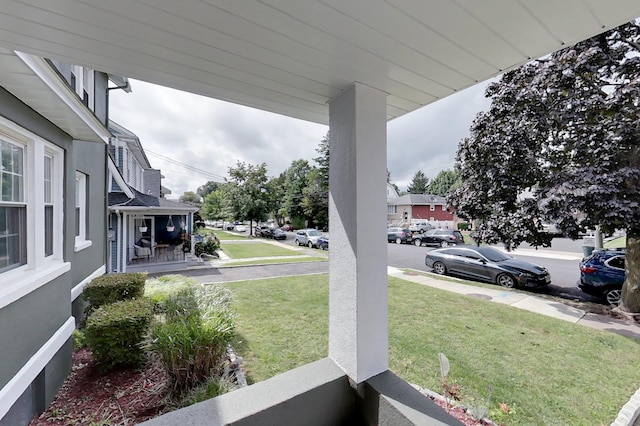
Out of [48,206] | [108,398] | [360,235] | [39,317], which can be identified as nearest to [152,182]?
[48,206]

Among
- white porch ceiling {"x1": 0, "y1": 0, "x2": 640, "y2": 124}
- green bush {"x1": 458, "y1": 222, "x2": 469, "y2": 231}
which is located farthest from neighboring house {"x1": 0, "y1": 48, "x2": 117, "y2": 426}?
green bush {"x1": 458, "y1": 222, "x2": 469, "y2": 231}

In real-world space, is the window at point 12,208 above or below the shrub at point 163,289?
above

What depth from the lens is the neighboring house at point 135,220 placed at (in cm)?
1045

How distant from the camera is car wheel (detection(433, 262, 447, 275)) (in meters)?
10.5

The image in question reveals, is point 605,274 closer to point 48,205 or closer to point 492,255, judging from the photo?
point 492,255

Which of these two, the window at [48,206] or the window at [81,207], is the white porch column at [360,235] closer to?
the window at [48,206]

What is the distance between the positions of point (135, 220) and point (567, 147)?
17235 millimetres

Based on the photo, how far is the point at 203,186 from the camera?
8212 centimetres

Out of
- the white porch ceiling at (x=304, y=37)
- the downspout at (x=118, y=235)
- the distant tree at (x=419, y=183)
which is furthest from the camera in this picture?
the distant tree at (x=419, y=183)

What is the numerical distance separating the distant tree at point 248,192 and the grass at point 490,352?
71.4 ft

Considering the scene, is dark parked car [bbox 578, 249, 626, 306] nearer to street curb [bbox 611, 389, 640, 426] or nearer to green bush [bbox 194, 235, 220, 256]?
street curb [bbox 611, 389, 640, 426]

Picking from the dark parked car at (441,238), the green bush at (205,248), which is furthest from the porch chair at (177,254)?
the dark parked car at (441,238)

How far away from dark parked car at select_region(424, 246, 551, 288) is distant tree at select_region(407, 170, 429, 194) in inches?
1964

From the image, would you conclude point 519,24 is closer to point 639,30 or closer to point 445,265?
point 639,30
